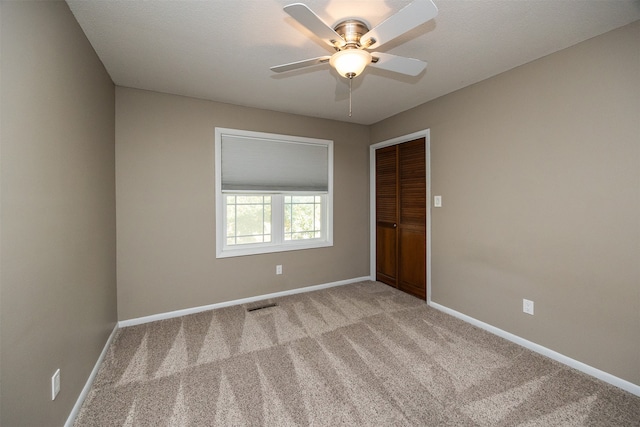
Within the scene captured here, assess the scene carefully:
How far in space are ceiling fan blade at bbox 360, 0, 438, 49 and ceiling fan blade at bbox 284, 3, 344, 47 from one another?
0.19 m

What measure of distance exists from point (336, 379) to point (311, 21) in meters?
2.28

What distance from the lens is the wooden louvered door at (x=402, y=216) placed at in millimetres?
3472

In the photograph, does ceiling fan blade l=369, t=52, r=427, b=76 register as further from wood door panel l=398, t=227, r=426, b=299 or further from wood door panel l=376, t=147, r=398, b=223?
wood door panel l=398, t=227, r=426, b=299

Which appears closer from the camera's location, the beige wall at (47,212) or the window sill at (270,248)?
the beige wall at (47,212)

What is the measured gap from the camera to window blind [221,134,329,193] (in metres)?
3.30

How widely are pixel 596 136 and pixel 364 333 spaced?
2453 mm

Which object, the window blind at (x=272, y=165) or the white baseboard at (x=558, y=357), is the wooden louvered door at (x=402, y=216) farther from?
the window blind at (x=272, y=165)

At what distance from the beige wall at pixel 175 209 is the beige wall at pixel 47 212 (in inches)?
26.2

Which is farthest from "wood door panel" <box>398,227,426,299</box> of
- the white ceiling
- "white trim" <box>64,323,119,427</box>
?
"white trim" <box>64,323,119,427</box>

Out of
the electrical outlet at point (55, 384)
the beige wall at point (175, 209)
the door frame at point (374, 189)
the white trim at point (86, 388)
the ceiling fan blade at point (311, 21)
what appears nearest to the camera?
the ceiling fan blade at point (311, 21)

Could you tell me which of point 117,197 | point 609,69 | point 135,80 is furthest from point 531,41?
point 117,197

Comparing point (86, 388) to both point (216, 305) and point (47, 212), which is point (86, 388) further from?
point (216, 305)

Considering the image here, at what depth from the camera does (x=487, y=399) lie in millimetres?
1741

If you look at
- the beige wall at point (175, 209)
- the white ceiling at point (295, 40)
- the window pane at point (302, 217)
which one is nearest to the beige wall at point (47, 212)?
the white ceiling at point (295, 40)
